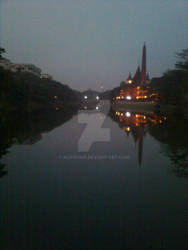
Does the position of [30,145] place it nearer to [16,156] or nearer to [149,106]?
[16,156]

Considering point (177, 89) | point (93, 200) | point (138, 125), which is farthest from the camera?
point (177, 89)

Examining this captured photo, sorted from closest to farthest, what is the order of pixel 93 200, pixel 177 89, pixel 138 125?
1. pixel 93 200
2. pixel 138 125
3. pixel 177 89

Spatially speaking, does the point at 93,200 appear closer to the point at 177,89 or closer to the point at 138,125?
the point at 138,125

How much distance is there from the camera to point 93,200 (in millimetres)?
4895

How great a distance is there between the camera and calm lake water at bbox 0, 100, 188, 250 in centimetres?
358

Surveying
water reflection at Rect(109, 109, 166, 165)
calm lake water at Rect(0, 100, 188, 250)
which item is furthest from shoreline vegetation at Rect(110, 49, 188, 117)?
calm lake water at Rect(0, 100, 188, 250)

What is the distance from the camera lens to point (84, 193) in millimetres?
5254

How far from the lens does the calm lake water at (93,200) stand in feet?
11.7

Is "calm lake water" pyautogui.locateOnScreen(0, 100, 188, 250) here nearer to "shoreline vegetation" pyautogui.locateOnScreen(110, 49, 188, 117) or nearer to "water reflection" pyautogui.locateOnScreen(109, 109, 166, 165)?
"water reflection" pyautogui.locateOnScreen(109, 109, 166, 165)

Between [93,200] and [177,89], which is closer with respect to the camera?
[93,200]

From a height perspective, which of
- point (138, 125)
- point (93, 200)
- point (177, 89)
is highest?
point (177, 89)

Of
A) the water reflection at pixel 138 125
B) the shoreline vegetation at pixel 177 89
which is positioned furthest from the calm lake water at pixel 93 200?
the shoreline vegetation at pixel 177 89

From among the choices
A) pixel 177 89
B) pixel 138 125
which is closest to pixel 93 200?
pixel 138 125

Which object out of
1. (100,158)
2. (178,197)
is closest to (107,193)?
(178,197)
